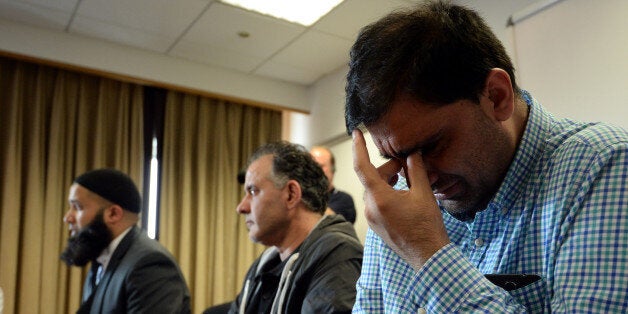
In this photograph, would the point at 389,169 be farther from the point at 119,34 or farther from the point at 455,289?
the point at 119,34

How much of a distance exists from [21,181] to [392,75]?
394 cm

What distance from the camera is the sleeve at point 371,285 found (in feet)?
3.43

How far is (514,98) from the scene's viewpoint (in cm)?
91

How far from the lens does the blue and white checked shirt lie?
2.27ft

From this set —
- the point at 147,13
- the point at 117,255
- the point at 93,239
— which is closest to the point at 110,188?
the point at 93,239

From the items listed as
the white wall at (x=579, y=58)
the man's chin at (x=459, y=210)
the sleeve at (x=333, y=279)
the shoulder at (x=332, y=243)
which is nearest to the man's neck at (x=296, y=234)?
the shoulder at (x=332, y=243)

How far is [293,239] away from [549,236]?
1.42 metres

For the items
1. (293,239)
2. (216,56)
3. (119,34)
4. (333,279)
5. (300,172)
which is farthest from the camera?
(216,56)

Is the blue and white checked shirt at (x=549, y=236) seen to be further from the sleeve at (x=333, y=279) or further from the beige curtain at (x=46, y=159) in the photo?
the beige curtain at (x=46, y=159)

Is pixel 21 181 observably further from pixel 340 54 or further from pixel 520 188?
pixel 520 188

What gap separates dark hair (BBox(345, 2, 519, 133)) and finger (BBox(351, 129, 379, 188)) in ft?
0.14

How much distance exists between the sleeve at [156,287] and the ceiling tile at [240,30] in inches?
75.9

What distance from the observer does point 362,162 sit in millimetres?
918

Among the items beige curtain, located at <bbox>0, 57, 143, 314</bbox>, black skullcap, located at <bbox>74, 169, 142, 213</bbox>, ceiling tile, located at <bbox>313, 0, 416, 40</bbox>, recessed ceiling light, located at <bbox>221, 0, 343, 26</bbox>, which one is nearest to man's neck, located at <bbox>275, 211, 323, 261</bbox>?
black skullcap, located at <bbox>74, 169, 142, 213</bbox>
